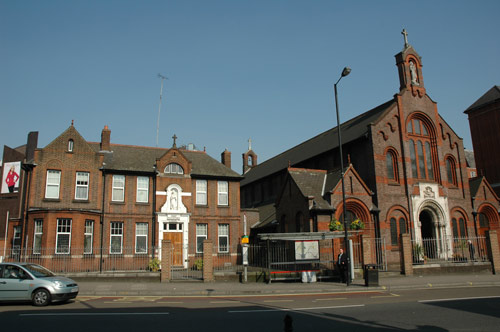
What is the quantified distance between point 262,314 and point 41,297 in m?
8.11

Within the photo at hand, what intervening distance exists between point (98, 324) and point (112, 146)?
2386cm

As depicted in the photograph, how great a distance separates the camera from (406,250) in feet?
80.7

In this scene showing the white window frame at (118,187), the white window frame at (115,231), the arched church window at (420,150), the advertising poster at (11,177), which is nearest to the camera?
the white window frame at (115,231)

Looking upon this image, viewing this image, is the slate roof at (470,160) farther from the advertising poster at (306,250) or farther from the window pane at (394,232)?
the advertising poster at (306,250)

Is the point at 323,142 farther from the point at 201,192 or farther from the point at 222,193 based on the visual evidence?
the point at 201,192

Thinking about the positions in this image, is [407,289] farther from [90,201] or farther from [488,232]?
[90,201]

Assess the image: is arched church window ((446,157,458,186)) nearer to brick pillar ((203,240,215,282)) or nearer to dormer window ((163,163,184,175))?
dormer window ((163,163,184,175))

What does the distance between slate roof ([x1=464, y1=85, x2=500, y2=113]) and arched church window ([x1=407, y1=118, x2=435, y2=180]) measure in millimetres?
21456

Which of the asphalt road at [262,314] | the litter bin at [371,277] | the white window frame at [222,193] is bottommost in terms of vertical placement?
the asphalt road at [262,314]

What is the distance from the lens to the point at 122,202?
2906 centimetres

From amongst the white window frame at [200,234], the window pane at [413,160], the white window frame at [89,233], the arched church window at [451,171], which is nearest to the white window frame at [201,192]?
the white window frame at [200,234]

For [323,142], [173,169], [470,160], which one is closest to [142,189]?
[173,169]

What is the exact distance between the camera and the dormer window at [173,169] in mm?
30734

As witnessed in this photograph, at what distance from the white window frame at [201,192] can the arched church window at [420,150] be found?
1705 centimetres
